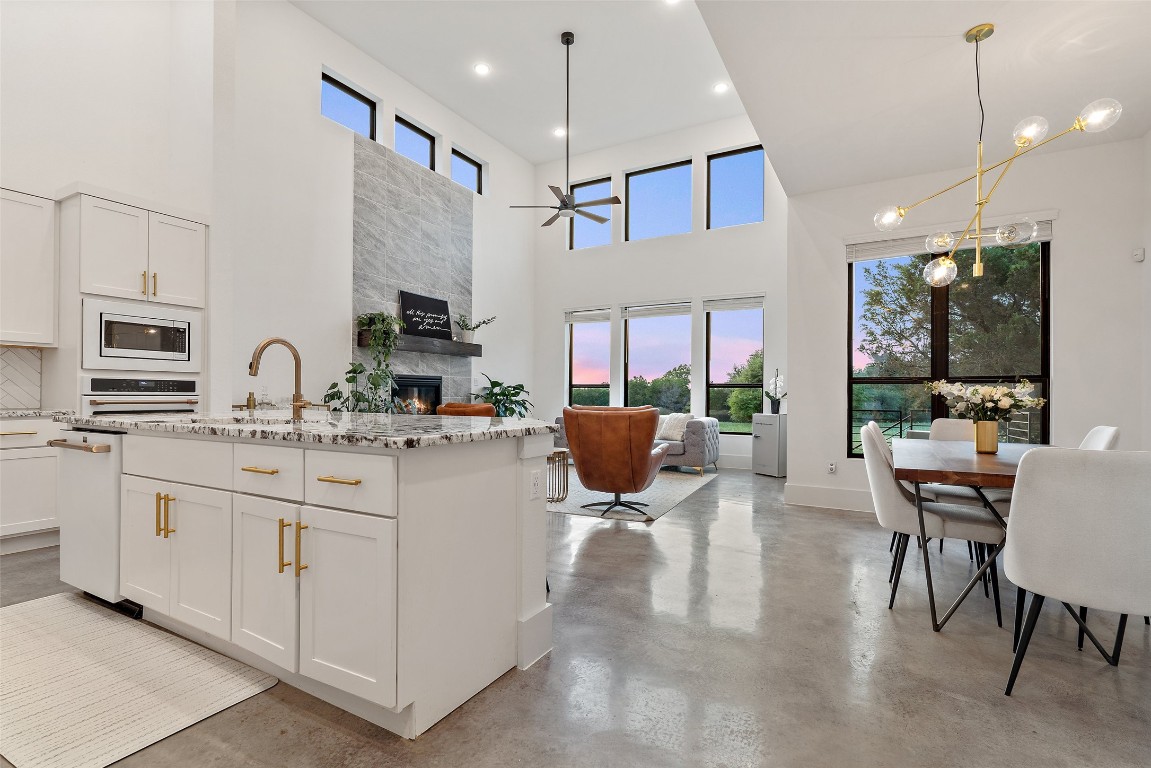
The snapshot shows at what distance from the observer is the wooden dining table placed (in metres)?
2.12

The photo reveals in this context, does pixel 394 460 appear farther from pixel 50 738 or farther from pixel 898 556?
pixel 898 556

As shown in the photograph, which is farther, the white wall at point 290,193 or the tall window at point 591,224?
the tall window at point 591,224

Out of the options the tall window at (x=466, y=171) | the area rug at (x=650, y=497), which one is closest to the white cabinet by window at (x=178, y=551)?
the area rug at (x=650, y=497)

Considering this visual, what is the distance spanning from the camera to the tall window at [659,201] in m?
8.03

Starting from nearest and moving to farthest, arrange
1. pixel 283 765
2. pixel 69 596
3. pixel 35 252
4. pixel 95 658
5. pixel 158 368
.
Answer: pixel 283 765, pixel 95 658, pixel 69 596, pixel 35 252, pixel 158 368

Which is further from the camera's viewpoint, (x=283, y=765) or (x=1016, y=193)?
(x=1016, y=193)

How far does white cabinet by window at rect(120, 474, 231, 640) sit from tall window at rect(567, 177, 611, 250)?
7.23m

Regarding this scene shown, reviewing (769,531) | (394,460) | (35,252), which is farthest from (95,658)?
(769,531)

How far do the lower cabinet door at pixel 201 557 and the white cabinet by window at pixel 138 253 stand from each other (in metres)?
2.36

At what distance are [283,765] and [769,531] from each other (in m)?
3.35

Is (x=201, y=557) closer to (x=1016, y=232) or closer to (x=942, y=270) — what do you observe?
(x=942, y=270)

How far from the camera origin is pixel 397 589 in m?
1.46

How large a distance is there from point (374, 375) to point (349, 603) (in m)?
4.62

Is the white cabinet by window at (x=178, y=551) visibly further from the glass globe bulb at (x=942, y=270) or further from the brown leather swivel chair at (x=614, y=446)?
the glass globe bulb at (x=942, y=270)
